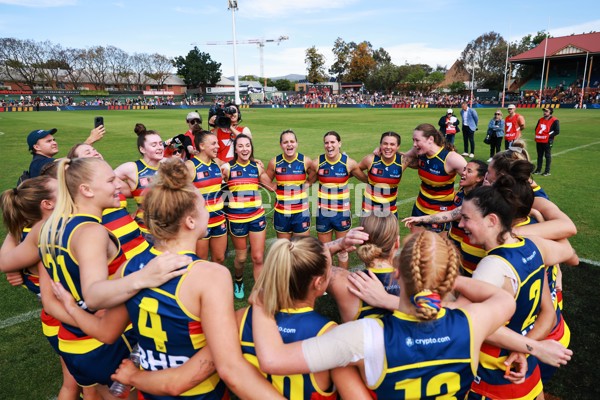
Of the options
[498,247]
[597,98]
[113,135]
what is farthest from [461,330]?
[597,98]

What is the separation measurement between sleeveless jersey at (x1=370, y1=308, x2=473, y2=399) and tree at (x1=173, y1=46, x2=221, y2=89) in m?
99.7

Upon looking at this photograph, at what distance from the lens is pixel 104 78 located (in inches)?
3533

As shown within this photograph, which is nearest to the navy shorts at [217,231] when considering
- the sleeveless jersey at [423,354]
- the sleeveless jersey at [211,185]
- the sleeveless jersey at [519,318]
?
the sleeveless jersey at [211,185]

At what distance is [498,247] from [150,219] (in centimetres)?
214

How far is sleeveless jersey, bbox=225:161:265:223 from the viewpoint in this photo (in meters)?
5.53

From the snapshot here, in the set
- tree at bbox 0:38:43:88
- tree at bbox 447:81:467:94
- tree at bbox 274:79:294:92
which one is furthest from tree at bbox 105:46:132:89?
tree at bbox 447:81:467:94

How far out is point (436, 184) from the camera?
5586 millimetres

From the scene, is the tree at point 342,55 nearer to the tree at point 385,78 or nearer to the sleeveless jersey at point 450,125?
the tree at point 385,78

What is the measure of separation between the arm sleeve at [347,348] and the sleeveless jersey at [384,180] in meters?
4.21

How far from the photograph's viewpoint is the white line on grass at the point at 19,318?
183 inches

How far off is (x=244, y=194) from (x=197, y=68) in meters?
96.3

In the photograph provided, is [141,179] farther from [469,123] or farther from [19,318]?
[469,123]

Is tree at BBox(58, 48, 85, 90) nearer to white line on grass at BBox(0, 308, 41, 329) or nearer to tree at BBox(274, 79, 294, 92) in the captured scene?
tree at BBox(274, 79, 294, 92)

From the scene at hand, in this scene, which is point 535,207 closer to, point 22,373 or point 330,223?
point 330,223
